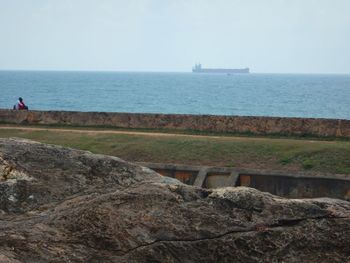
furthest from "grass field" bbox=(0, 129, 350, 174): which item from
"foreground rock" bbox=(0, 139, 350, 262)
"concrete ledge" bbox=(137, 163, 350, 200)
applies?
"foreground rock" bbox=(0, 139, 350, 262)

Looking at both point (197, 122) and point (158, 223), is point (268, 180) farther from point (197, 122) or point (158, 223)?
point (158, 223)

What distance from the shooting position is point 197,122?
2417 centimetres

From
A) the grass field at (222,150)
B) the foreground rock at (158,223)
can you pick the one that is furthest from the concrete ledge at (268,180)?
the foreground rock at (158,223)

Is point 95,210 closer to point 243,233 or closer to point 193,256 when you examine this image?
point 193,256

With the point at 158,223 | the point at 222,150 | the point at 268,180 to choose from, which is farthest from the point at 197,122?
the point at 158,223

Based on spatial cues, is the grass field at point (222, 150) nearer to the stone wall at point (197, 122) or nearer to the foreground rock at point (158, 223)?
the stone wall at point (197, 122)

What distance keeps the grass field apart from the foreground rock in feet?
35.9

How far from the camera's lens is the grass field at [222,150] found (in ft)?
59.3

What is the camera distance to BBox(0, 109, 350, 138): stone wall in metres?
22.5

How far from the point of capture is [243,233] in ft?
21.4

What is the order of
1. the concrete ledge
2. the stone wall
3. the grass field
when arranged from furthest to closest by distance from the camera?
the stone wall < the grass field < the concrete ledge

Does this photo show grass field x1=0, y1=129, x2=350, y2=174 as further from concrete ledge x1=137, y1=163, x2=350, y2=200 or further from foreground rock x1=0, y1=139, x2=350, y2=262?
foreground rock x1=0, y1=139, x2=350, y2=262

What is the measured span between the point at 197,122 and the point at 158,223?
17770 millimetres

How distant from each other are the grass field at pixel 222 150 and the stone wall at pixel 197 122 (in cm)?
140
